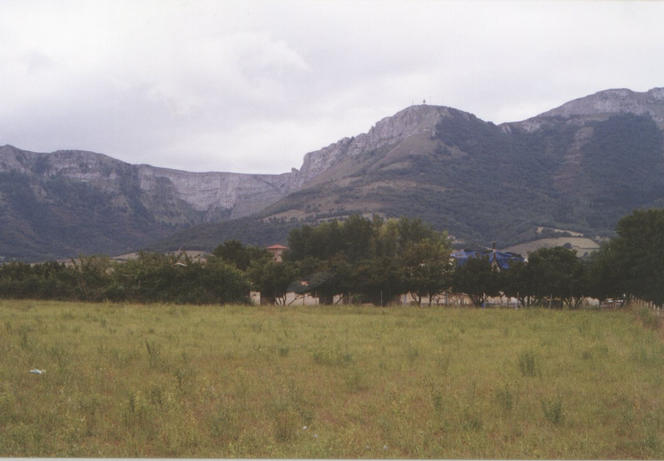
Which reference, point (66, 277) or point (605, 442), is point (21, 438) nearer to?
point (605, 442)

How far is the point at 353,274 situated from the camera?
44531 mm

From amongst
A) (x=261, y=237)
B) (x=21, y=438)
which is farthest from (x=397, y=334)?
(x=261, y=237)

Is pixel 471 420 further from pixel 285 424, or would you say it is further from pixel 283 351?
pixel 283 351

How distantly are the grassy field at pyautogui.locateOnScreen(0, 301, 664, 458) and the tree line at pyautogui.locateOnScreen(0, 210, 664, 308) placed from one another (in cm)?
1961

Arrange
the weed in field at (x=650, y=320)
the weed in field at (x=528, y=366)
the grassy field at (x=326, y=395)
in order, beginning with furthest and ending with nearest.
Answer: the weed in field at (x=650, y=320), the weed in field at (x=528, y=366), the grassy field at (x=326, y=395)

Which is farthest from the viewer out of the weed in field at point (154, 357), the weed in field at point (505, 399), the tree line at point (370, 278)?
the tree line at point (370, 278)

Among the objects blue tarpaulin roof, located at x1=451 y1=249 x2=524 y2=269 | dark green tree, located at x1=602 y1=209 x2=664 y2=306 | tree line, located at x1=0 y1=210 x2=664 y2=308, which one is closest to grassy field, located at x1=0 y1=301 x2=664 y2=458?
tree line, located at x1=0 y1=210 x2=664 y2=308

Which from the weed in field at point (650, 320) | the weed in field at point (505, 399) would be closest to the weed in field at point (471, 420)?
the weed in field at point (505, 399)

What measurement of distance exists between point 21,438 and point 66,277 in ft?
112

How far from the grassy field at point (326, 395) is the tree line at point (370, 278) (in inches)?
772

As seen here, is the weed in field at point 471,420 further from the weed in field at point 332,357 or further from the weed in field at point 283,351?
the weed in field at point 283,351

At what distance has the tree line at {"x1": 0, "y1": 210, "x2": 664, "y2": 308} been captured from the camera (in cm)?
3697

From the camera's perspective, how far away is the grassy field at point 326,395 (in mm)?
7066

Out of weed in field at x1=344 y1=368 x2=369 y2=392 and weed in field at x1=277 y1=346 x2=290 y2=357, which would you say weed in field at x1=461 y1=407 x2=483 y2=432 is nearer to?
weed in field at x1=344 y1=368 x2=369 y2=392
